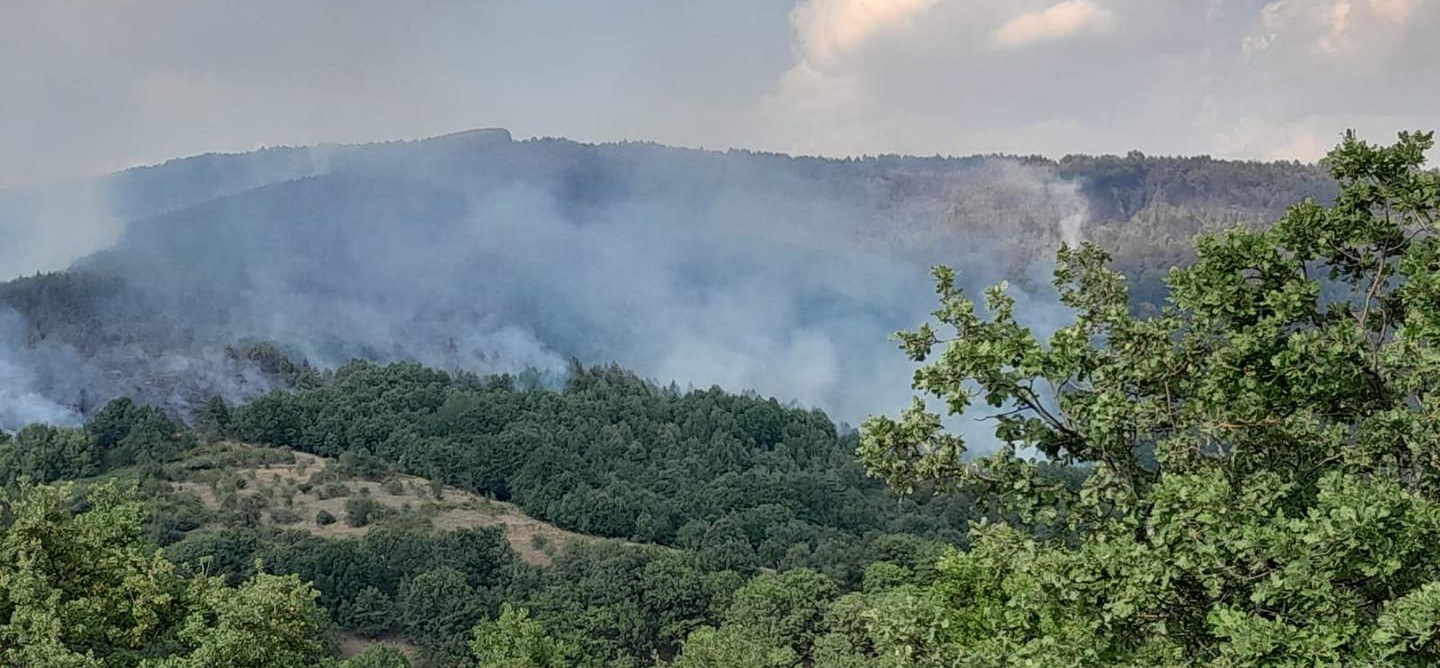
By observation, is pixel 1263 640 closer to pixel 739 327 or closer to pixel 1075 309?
pixel 1075 309

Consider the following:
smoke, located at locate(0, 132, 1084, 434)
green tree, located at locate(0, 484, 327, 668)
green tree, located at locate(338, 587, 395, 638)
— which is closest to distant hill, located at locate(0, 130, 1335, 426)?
smoke, located at locate(0, 132, 1084, 434)

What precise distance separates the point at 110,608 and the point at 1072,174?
186266 millimetres

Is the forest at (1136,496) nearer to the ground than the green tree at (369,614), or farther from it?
farther from it

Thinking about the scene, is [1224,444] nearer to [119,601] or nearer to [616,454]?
[119,601]

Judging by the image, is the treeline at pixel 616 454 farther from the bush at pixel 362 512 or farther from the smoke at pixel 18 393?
the smoke at pixel 18 393

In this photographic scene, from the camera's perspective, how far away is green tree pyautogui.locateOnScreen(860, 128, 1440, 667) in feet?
24.1

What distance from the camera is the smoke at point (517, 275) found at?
443 feet

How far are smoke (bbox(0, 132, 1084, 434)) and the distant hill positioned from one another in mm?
331

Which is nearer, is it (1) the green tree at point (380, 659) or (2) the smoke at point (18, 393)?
(1) the green tree at point (380, 659)

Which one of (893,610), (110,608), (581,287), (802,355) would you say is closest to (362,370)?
(581,287)

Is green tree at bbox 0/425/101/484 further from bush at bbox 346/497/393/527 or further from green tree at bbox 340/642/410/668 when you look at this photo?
green tree at bbox 340/642/410/668

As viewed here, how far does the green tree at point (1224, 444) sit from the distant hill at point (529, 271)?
118m

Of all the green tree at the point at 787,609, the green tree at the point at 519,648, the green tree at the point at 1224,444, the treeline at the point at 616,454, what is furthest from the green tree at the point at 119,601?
the treeline at the point at 616,454

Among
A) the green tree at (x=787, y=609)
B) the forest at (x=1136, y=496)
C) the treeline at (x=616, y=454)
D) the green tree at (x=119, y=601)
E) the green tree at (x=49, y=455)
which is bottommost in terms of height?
the treeline at (x=616, y=454)
